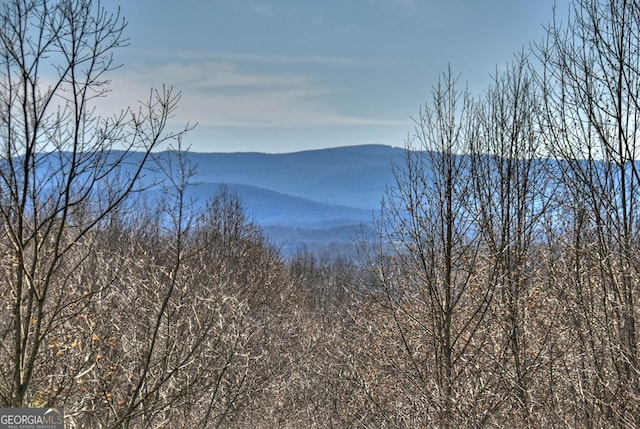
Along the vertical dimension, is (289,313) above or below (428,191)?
below

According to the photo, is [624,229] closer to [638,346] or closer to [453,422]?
[638,346]

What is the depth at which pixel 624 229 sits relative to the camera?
786 centimetres

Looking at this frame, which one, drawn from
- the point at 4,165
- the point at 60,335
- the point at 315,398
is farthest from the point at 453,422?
the point at 315,398

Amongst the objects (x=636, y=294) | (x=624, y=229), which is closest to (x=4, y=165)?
(x=624, y=229)

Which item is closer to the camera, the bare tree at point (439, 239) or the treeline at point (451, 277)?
the treeline at point (451, 277)

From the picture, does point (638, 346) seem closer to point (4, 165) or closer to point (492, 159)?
point (492, 159)

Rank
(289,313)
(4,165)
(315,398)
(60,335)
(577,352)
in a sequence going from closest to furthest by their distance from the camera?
(4,165) → (60,335) → (577,352) → (315,398) → (289,313)

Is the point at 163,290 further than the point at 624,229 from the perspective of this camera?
Yes

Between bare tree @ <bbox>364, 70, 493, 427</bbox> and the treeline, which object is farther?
bare tree @ <bbox>364, 70, 493, 427</bbox>

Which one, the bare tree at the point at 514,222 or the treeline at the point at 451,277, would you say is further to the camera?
the bare tree at the point at 514,222

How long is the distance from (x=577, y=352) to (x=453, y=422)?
8.74ft

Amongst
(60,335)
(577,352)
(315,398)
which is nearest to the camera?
(60,335)

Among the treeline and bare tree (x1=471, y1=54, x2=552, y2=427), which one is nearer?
the treeline

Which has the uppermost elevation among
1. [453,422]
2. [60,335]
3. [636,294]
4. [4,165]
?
[4,165]
